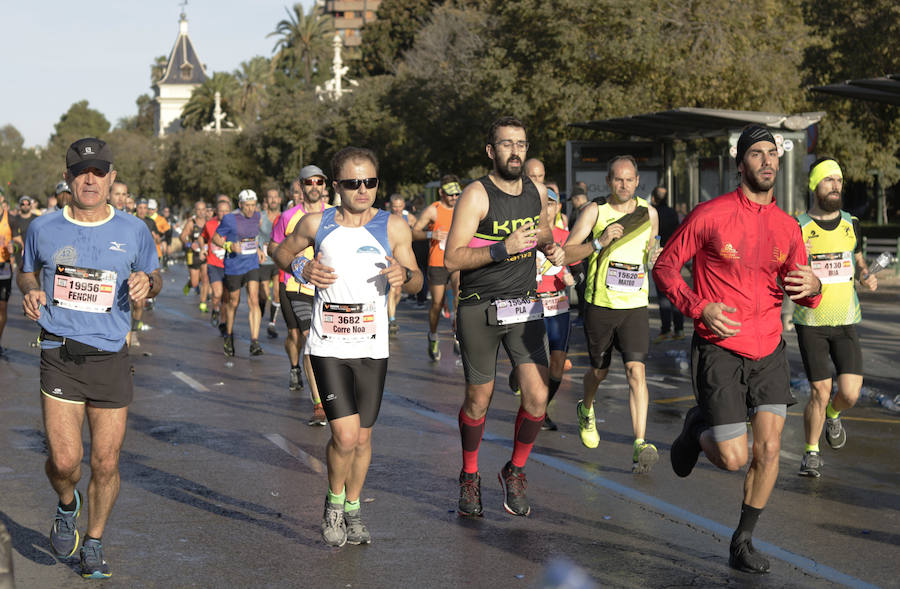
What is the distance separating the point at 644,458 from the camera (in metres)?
7.61

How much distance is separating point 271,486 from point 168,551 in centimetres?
153

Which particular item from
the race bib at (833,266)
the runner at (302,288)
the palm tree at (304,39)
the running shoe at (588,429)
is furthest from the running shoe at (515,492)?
the palm tree at (304,39)

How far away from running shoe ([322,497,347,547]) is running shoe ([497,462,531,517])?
1.05 metres

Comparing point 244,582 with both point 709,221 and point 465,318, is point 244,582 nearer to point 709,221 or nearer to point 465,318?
point 465,318

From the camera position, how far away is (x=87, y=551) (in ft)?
18.0

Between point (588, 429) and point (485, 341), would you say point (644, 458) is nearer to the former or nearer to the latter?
point (588, 429)

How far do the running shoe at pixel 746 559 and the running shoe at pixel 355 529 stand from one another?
1.74 m

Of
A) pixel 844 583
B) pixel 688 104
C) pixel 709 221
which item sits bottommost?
pixel 844 583

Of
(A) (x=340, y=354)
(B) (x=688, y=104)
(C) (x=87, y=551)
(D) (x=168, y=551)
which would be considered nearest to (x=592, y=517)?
(A) (x=340, y=354)

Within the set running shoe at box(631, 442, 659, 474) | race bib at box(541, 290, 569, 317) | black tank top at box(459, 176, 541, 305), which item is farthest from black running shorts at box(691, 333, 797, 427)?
race bib at box(541, 290, 569, 317)

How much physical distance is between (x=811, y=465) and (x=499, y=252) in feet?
8.68

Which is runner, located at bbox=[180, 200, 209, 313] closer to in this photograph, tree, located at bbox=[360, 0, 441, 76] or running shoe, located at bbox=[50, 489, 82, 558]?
running shoe, located at bbox=[50, 489, 82, 558]

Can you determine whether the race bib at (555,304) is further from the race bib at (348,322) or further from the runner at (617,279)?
the race bib at (348,322)

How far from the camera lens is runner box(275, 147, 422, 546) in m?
5.96
